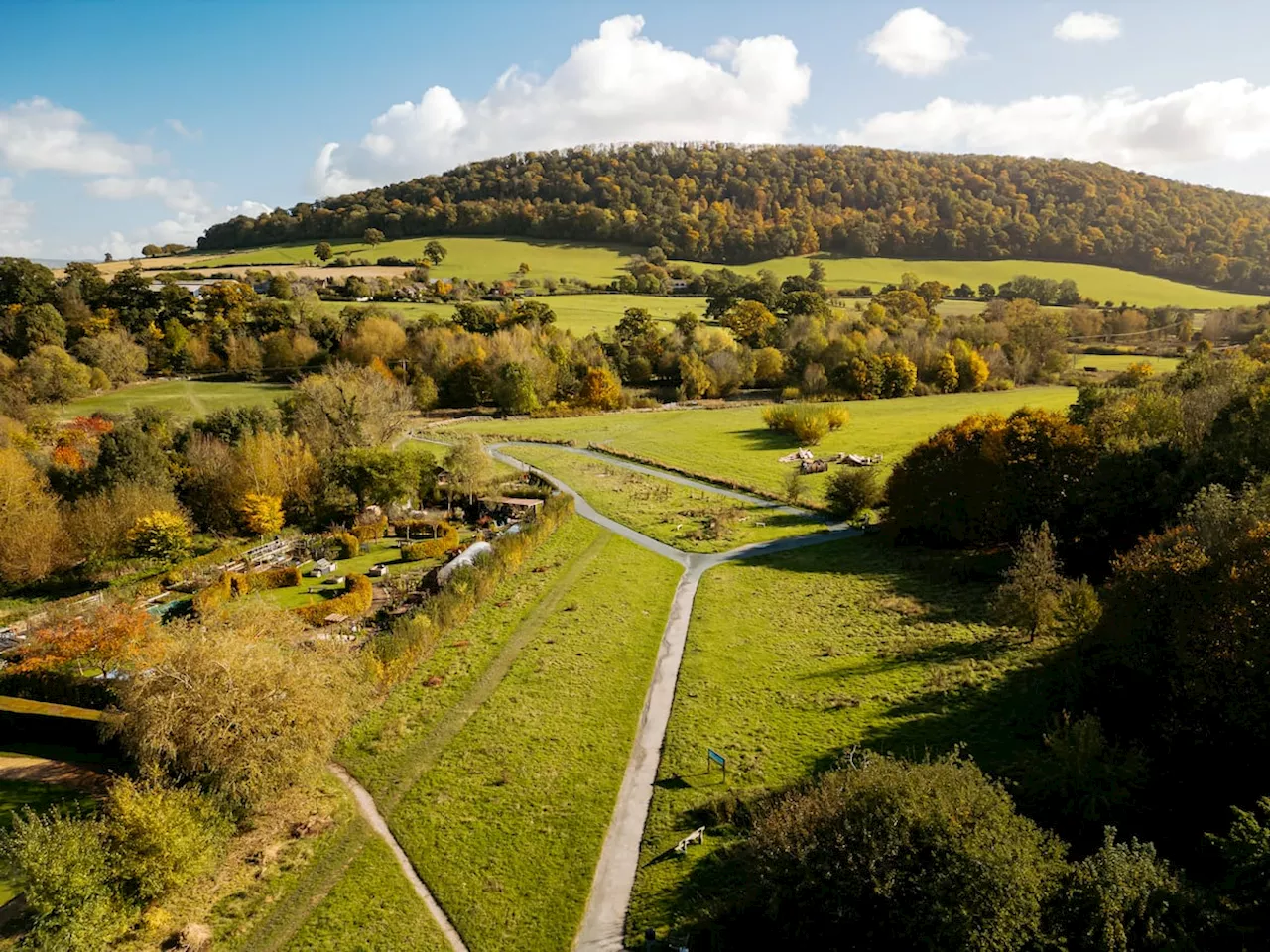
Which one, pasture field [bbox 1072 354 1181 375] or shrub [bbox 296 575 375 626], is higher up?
pasture field [bbox 1072 354 1181 375]

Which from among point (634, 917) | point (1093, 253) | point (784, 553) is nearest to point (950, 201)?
point (1093, 253)

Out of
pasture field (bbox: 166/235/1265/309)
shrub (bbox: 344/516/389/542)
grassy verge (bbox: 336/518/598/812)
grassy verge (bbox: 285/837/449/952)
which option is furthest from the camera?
pasture field (bbox: 166/235/1265/309)

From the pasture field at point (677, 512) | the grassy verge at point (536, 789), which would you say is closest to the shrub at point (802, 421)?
the pasture field at point (677, 512)

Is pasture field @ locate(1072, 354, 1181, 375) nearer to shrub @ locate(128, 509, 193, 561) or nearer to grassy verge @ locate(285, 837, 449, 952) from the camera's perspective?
grassy verge @ locate(285, 837, 449, 952)

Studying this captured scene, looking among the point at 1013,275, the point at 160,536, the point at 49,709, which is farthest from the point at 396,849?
the point at 1013,275

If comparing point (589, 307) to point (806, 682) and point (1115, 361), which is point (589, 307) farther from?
point (806, 682)

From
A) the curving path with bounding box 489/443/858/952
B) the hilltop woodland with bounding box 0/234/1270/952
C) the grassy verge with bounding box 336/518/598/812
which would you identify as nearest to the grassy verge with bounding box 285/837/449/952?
the grassy verge with bounding box 336/518/598/812
